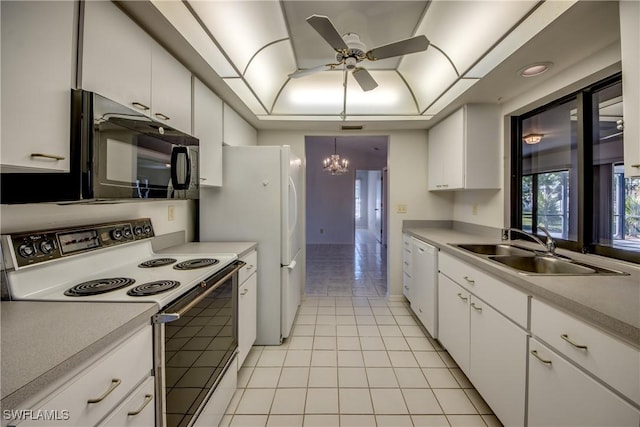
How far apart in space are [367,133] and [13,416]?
137 inches

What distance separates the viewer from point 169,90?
163 cm

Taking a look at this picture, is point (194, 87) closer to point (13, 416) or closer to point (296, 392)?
point (13, 416)

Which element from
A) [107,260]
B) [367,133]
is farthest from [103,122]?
[367,133]

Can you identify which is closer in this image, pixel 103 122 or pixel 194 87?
pixel 103 122

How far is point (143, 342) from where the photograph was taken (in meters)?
0.95

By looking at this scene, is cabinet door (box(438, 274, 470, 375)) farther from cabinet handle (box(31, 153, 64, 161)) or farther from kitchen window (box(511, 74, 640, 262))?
cabinet handle (box(31, 153, 64, 161))

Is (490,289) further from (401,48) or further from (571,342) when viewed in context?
(401,48)

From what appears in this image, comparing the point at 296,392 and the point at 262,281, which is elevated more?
the point at 262,281

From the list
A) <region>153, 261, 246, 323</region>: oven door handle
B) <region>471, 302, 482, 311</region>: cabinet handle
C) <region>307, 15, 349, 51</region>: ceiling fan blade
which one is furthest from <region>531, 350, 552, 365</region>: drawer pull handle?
<region>307, 15, 349, 51</region>: ceiling fan blade

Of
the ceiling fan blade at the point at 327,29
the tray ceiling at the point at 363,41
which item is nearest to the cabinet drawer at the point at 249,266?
the tray ceiling at the point at 363,41

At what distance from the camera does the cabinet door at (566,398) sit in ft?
2.99

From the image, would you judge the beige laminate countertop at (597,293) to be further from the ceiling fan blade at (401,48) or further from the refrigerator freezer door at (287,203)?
the refrigerator freezer door at (287,203)

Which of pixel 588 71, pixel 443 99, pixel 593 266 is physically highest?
pixel 443 99

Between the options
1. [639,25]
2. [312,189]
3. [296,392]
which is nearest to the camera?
[639,25]
